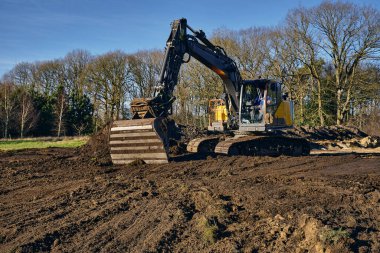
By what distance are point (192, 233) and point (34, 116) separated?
40152mm

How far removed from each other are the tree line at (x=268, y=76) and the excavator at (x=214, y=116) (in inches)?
240

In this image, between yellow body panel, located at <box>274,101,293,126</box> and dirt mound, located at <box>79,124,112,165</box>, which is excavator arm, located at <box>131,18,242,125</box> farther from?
dirt mound, located at <box>79,124,112,165</box>

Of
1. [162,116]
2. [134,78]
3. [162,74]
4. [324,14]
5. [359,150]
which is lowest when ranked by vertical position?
[359,150]

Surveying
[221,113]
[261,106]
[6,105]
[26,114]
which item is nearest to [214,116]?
[221,113]

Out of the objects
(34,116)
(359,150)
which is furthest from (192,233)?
(34,116)

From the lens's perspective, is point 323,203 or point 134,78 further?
point 134,78

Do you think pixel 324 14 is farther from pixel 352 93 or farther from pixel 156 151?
pixel 156 151

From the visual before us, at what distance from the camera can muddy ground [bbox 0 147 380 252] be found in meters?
4.66

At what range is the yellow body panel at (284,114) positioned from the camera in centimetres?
1432

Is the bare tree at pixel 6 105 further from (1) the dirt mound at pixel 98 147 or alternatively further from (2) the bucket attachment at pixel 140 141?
(2) the bucket attachment at pixel 140 141

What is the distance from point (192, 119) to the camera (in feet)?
117

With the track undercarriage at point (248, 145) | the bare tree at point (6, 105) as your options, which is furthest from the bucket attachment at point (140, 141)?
the bare tree at point (6, 105)

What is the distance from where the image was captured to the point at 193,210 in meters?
6.11

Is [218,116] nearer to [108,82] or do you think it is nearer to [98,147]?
[98,147]
